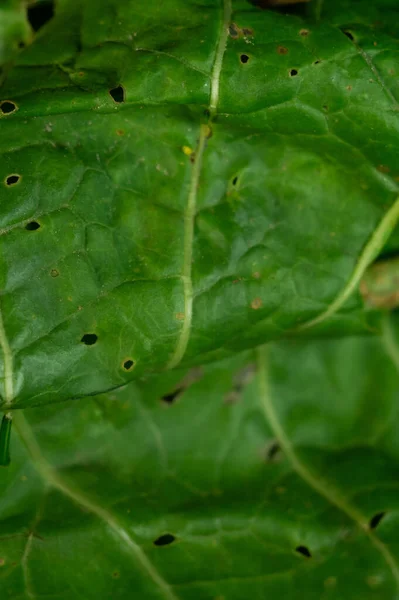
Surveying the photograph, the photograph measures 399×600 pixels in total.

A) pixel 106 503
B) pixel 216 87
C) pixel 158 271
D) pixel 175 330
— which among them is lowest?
pixel 106 503

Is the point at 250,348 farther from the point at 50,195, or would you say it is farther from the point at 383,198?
the point at 50,195

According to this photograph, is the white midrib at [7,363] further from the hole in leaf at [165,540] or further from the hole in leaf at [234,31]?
the hole in leaf at [234,31]

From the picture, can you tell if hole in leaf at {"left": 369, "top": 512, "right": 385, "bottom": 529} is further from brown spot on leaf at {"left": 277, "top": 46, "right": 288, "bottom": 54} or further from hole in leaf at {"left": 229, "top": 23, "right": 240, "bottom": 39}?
hole in leaf at {"left": 229, "top": 23, "right": 240, "bottom": 39}

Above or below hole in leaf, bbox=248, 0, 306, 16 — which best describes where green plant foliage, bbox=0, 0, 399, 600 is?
below

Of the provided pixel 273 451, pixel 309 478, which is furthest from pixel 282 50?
pixel 309 478

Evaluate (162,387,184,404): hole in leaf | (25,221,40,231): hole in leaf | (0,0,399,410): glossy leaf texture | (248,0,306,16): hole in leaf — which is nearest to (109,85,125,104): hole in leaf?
(0,0,399,410): glossy leaf texture

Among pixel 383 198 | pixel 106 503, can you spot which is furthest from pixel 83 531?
pixel 383 198
